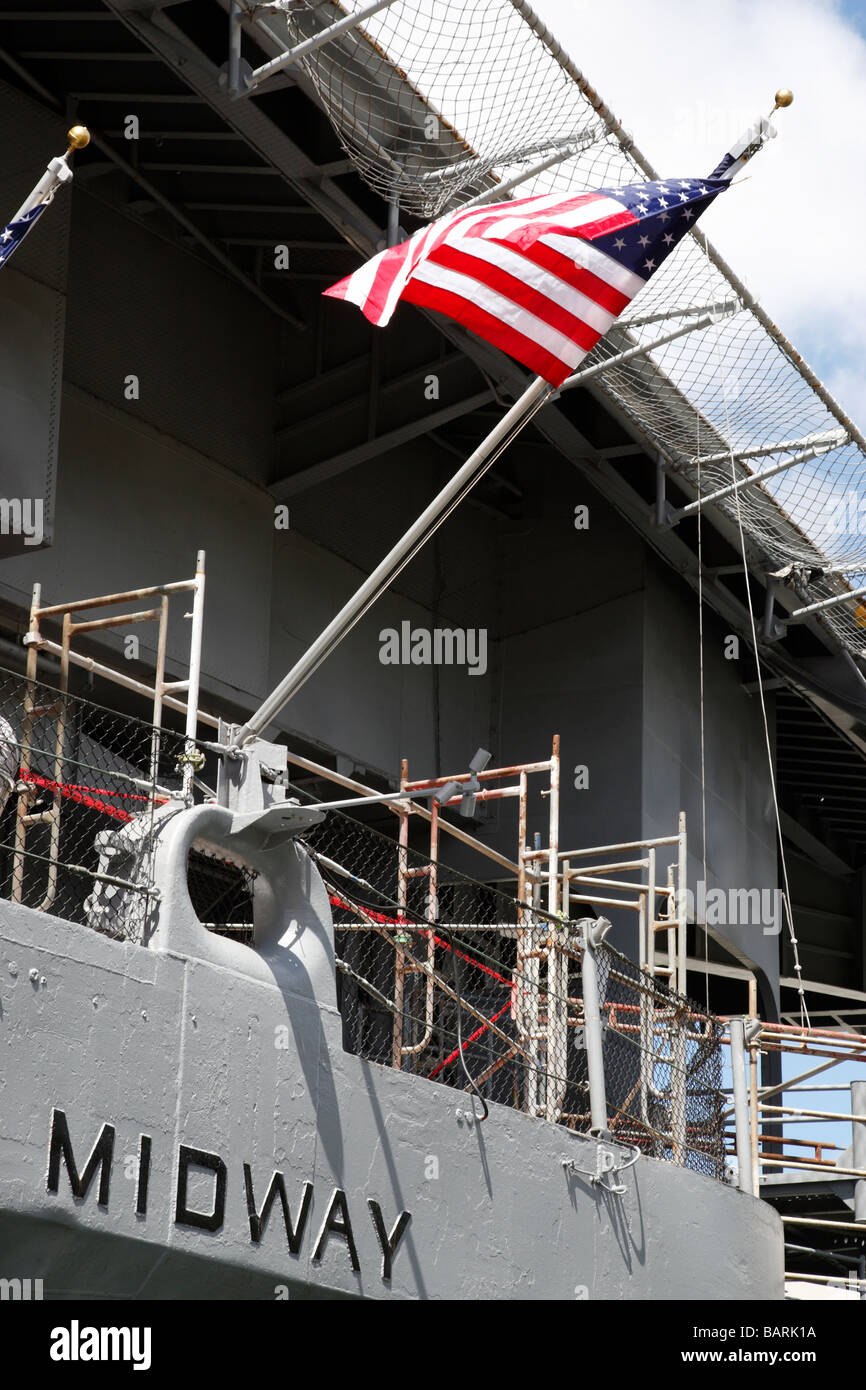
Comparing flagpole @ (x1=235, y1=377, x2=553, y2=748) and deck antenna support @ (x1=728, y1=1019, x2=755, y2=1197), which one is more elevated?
flagpole @ (x1=235, y1=377, x2=553, y2=748)

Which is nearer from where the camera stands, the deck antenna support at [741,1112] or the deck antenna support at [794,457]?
the deck antenna support at [741,1112]

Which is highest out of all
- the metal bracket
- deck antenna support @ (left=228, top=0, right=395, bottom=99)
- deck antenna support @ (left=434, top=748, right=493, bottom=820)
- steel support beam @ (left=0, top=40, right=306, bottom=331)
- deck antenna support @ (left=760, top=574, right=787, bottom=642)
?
steel support beam @ (left=0, top=40, right=306, bottom=331)

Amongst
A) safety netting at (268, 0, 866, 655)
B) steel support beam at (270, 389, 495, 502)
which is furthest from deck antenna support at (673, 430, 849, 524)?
steel support beam at (270, 389, 495, 502)

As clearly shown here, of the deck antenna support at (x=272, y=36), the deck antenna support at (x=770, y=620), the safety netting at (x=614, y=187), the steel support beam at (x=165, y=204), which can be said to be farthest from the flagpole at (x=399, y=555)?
the deck antenna support at (x=770, y=620)

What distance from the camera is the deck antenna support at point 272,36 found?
42.1 feet

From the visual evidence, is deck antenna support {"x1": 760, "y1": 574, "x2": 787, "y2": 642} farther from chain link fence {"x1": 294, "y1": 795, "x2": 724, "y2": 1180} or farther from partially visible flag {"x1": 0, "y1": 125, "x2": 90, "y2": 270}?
partially visible flag {"x1": 0, "y1": 125, "x2": 90, "y2": 270}

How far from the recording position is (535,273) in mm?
9734

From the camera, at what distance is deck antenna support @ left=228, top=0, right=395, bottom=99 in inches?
506

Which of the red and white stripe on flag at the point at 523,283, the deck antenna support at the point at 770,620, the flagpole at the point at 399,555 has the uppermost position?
the deck antenna support at the point at 770,620

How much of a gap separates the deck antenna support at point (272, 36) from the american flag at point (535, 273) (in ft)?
11.8

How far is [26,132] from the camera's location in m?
14.7

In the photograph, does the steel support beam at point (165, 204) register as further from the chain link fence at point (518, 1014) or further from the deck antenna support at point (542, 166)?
the chain link fence at point (518, 1014)
